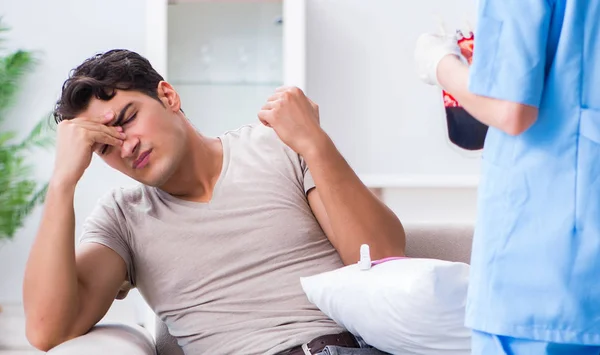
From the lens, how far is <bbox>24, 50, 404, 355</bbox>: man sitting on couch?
1.62 m

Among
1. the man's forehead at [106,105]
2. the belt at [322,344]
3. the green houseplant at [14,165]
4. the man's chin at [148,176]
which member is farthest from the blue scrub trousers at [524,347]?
the green houseplant at [14,165]

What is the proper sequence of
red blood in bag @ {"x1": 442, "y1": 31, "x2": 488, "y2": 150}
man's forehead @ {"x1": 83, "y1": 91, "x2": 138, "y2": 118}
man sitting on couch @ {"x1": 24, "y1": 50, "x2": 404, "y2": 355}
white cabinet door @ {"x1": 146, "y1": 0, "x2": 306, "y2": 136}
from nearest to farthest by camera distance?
man sitting on couch @ {"x1": 24, "y1": 50, "x2": 404, "y2": 355}
man's forehead @ {"x1": 83, "y1": 91, "x2": 138, "y2": 118}
white cabinet door @ {"x1": 146, "y1": 0, "x2": 306, "y2": 136}
red blood in bag @ {"x1": 442, "y1": 31, "x2": 488, "y2": 150}

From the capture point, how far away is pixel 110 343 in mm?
1550

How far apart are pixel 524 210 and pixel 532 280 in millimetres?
85

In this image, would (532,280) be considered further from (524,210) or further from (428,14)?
(428,14)

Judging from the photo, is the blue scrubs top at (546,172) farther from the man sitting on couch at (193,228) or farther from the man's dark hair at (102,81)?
the man's dark hair at (102,81)

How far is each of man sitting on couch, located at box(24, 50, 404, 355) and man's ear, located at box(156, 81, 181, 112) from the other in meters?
0.03

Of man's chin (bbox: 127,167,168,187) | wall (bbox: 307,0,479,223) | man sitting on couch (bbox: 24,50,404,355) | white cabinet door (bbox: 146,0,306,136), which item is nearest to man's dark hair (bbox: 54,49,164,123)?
man sitting on couch (bbox: 24,50,404,355)

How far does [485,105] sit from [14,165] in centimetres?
314

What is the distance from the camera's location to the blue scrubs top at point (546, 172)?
1.05 meters

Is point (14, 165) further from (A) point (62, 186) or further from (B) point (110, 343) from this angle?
(B) point (110, 343)

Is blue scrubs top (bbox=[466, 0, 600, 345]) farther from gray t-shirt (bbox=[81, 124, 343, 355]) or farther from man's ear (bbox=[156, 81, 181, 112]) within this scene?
man's ear (bbox=[156, 81, 181, 112])

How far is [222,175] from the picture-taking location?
5.90 ft

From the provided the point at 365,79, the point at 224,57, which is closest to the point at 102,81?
the point at 224,57
